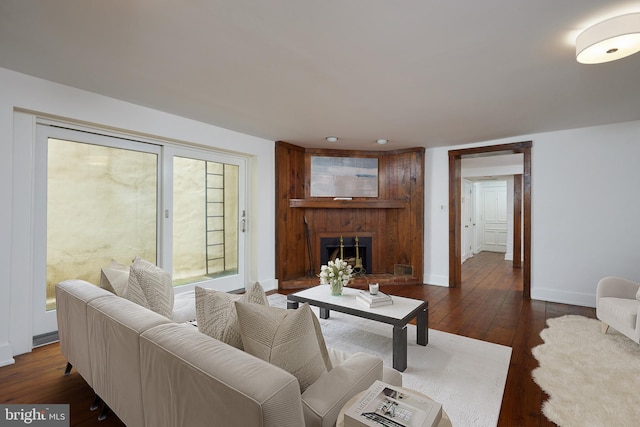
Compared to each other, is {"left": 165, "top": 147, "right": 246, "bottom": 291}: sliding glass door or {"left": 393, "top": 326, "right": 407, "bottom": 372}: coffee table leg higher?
{"left": 165, "top": 147, "right": 246, "bottom": 291}: sliding glass door

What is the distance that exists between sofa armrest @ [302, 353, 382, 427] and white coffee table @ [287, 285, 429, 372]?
3.40 feet

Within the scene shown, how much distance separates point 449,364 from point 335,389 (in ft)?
5.46

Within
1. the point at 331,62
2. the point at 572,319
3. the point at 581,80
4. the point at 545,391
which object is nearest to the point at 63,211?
the point at 331,62

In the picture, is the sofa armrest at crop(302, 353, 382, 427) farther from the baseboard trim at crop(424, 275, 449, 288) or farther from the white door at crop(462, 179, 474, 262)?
the white door at crop(462, 179, 474, 262)

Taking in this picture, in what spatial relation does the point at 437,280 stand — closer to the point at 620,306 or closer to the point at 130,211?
the point at 620,306

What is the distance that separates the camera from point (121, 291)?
1.88m

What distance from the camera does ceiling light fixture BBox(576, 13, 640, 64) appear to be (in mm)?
1599

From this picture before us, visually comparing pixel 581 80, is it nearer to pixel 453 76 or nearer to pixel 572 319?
pixel 453 76

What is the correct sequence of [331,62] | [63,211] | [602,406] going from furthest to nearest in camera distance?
[63,211] < [331,62] < [602,406]

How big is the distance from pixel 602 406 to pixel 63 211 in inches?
169

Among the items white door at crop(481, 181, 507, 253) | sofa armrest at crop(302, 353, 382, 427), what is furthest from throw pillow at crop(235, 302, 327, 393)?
white door at crop(481, 181, 507, 253)

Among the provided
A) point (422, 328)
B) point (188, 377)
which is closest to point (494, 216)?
point (422, 328)

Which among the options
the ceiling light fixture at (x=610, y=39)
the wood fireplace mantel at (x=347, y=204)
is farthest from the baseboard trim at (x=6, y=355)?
the ceiling light fixture at (x=610, y=39)

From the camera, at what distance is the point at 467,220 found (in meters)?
7.94
